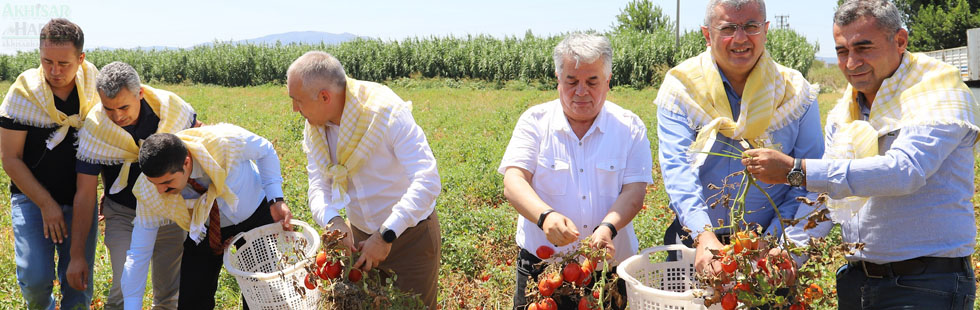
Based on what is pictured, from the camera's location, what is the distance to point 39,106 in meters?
3.28

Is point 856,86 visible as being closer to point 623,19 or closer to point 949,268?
point 949,268

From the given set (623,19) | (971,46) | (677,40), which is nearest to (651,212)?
(971,46)

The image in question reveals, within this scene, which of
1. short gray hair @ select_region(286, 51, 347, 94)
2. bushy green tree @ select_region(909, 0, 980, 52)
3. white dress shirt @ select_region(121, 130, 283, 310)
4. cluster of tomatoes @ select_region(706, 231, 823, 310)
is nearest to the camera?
cluster of tomatoes @ select_region(706, 231, 823, 310)

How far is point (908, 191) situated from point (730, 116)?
62 centimetres

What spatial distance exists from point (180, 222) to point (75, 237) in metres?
0.59

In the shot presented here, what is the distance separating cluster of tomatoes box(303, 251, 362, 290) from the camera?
2.43m

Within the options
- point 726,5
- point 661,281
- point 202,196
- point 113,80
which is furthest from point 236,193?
point 726,5

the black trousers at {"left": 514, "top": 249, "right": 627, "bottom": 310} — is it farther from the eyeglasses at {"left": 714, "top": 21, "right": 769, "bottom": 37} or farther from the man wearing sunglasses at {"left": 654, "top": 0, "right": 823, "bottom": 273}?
the eyeglasses at {"left": 714, "top": 21, "right": 769, "bottom": 37}

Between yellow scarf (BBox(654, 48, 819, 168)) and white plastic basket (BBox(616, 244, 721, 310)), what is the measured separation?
0.35 m

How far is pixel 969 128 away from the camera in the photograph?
6.66 feet

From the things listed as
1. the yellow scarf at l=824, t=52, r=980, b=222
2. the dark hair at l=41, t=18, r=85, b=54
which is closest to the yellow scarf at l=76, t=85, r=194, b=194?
the dark hair at l=41, t=18, r=85, b=54

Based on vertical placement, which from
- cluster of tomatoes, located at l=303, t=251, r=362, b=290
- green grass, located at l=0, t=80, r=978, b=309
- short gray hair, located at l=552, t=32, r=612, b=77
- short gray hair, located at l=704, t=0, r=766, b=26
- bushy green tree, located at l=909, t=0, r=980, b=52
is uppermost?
bushy green tree, located at l=909, t=0, r=980, b=52

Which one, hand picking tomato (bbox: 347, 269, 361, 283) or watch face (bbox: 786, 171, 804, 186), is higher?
watch face (bbox: 786, 171, 804, 186)

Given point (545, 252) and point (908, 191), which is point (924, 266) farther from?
point (545, 252)
